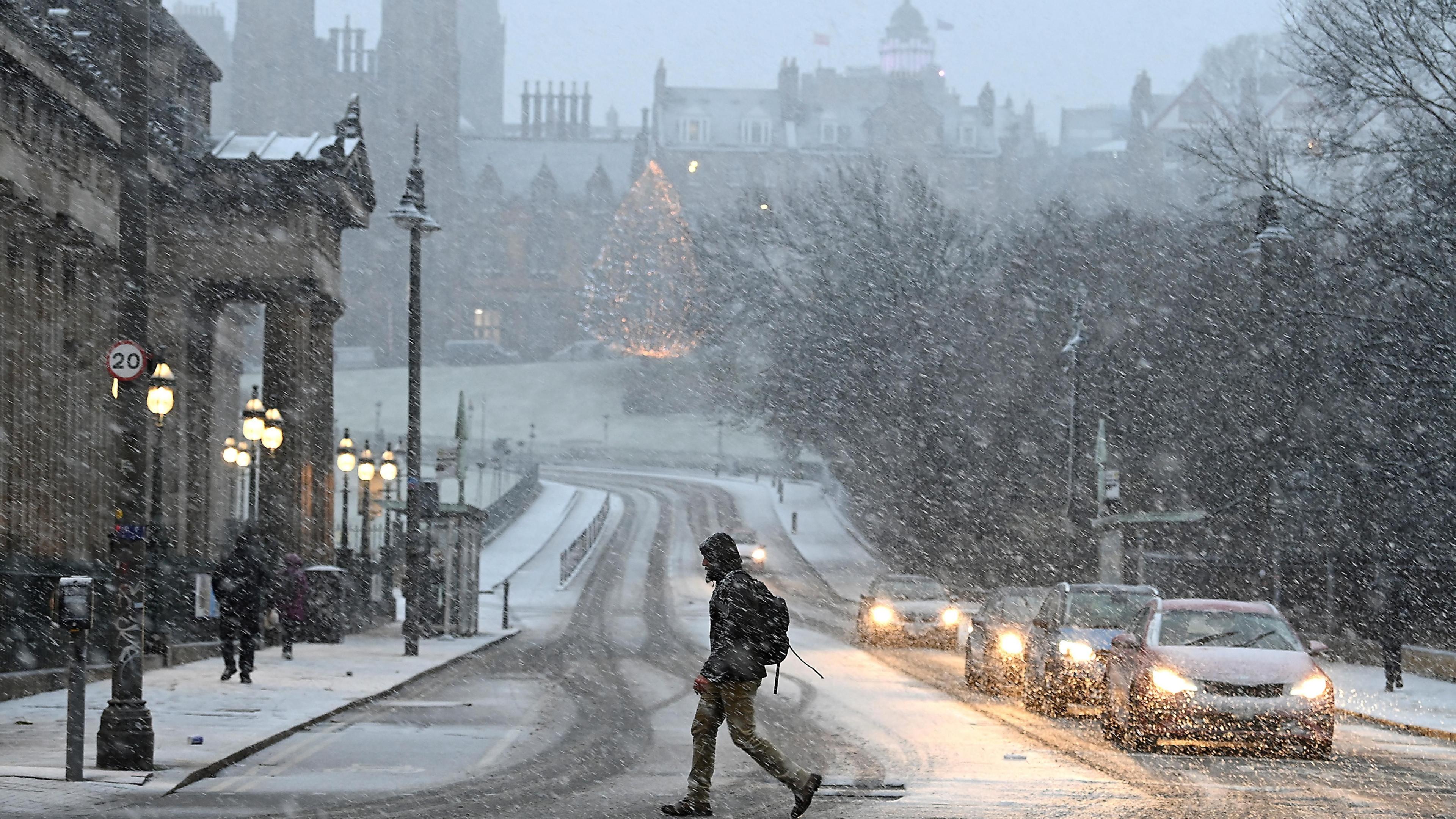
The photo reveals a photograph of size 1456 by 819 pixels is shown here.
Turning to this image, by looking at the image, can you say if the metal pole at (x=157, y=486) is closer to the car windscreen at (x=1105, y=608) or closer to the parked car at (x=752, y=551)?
the car windscreen at (x=1105, y=608)

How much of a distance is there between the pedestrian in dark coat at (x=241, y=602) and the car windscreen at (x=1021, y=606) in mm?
9626

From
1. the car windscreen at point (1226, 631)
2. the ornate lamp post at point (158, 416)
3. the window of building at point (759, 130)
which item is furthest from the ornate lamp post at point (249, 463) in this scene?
the window of building at point (759, 130)

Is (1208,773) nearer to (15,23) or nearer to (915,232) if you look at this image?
(15,23)

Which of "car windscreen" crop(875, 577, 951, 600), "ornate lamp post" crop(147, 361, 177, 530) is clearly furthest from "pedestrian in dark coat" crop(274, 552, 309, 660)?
"car windscreen" crop(875, 577, 951, 600)

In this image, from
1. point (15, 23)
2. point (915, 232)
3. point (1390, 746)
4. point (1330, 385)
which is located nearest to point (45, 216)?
point (15, 23)

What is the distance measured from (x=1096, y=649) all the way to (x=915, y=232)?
4778 centimetres

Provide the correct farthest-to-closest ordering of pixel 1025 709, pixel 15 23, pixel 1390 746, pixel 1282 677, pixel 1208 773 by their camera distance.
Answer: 1. pixel 1025 709
2. pixel 15 23
3. pixel 1390 746
4. pixel 1282 677
5. pixel 1208 773

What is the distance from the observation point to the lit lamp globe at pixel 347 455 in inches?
1384

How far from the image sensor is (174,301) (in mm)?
29781

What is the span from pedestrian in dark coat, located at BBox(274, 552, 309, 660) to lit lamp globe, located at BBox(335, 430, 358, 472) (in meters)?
3.86

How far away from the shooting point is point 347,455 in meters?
35.9

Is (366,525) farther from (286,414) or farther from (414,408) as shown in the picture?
(414,408)

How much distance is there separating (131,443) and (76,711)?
197cm

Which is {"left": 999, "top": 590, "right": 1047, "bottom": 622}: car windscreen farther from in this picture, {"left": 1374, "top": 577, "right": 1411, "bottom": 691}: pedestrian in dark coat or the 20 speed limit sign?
the 20 speed limit sign
